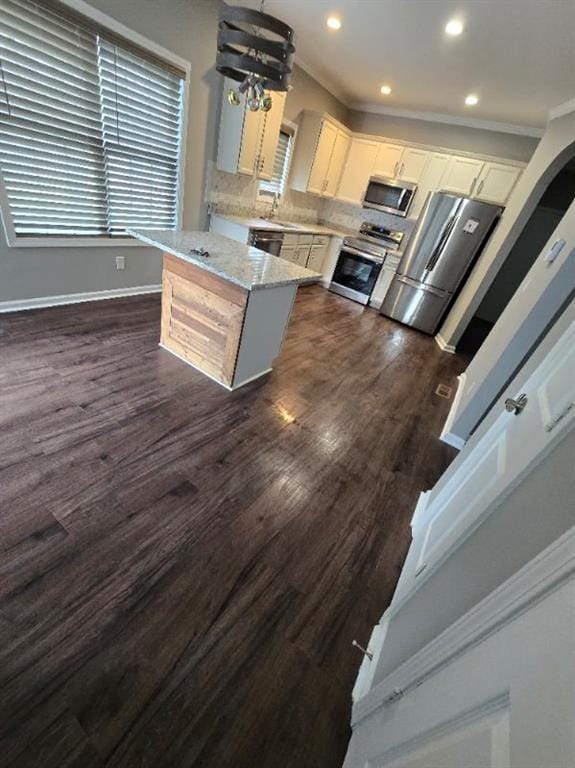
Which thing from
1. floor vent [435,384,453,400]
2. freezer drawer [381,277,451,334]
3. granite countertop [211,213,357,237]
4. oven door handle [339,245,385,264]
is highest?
granite countertop [211,213,357,237]

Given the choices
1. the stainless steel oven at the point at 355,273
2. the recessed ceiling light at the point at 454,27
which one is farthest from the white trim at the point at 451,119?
the recessed ceiling light at the point at 454,27

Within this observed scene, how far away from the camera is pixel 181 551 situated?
148cm

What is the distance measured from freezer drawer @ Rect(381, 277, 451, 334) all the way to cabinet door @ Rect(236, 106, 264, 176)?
2570 millimetres

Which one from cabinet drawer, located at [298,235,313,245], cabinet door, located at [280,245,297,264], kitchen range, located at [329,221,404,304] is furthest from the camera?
kitchen range, located at [329,221,404,304]

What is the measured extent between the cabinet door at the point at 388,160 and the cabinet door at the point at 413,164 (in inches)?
3.0

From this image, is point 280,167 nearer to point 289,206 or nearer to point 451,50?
point 289,206

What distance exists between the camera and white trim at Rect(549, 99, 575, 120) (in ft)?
10.4

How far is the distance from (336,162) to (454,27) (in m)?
2.94

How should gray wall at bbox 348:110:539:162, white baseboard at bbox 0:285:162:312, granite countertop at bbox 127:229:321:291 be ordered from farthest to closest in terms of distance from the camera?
gray wall at bbox 348:110:539:162 < white baseboard at bbox 0:285:162:312 < granite countertop at bbox 127:229:321:291

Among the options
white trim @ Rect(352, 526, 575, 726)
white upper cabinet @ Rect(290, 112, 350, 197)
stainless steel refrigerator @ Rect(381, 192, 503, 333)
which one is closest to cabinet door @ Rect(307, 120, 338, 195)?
white upper cabinet @ Rect(290, 112, 350, 197)

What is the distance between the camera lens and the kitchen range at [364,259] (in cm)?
521

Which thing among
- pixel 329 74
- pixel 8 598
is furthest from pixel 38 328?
pixel 329 74

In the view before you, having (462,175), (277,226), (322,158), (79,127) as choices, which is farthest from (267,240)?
(462,175)

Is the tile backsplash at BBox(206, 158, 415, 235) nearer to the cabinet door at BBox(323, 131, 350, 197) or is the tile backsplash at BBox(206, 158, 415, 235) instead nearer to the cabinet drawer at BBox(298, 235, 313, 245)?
the cabinet door at BBox(323, 131, 350, 197)
